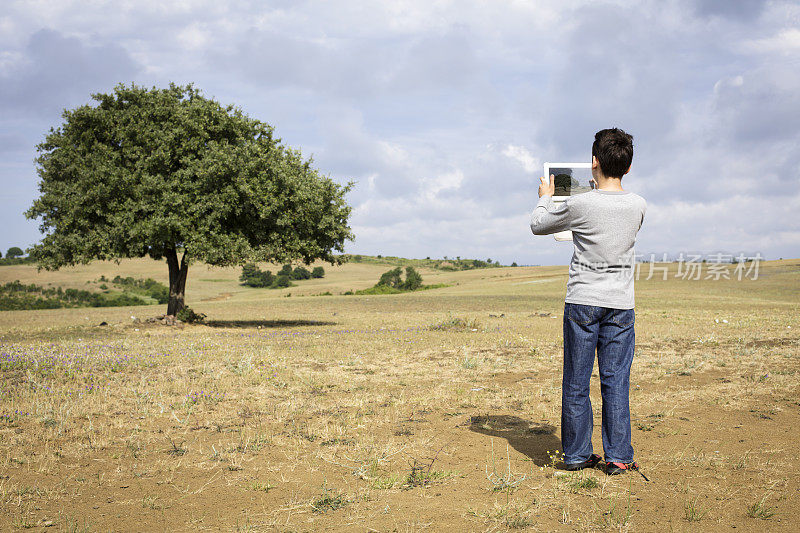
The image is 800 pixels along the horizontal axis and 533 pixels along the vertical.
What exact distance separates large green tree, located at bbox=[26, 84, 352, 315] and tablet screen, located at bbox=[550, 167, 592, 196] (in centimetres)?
1722

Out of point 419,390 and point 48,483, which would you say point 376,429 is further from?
point 48,483

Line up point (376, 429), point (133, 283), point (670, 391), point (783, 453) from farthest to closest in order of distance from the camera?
point (133, 283)
point (670, 391)
point (376, 429)
point (783, 453)

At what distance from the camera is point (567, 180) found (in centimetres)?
536

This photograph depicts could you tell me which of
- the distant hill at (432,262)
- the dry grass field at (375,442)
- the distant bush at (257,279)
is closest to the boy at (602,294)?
the dry grass field at (375,442)

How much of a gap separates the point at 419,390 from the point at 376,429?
2472mm

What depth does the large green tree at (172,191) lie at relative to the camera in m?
21.2

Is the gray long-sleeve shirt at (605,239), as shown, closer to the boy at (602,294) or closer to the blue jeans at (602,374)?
the boy at (602,294)

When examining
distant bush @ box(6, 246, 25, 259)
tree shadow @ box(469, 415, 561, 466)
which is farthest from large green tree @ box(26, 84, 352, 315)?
distant bush @ box(6, 246, 25, 259)

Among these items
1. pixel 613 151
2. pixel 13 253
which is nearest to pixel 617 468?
pixel 613 151

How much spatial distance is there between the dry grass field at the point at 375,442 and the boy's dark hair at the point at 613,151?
285cm

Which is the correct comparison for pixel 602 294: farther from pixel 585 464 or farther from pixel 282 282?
pixel 282 282

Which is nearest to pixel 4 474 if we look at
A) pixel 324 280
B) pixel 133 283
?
pixel 133 283

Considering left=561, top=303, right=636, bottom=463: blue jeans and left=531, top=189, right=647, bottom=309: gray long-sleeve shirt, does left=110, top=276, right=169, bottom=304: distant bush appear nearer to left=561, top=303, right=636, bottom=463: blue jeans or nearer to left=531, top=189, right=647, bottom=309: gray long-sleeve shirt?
left=561, top=303, right=636, bottom=463: blue jeans

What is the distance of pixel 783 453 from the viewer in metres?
5.75
